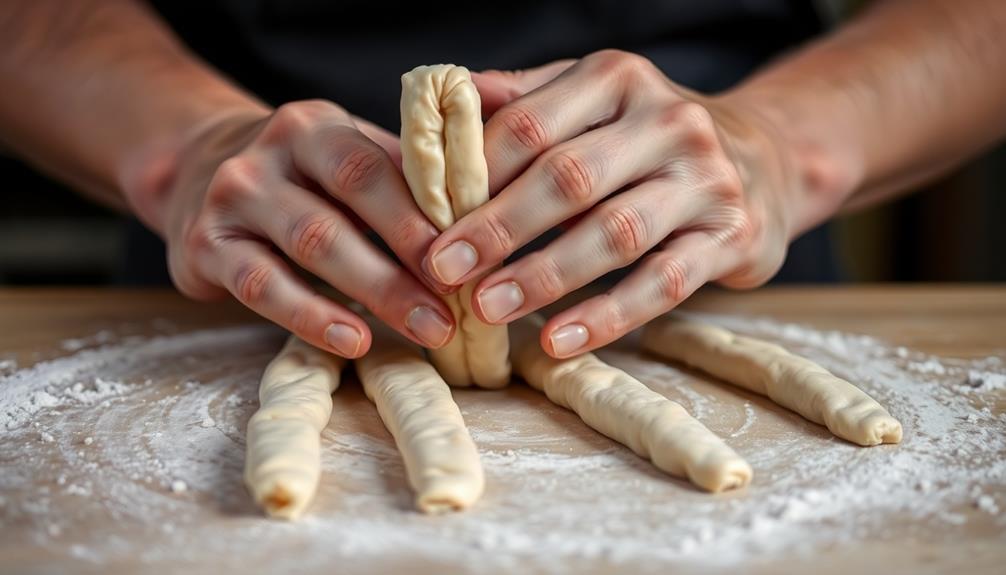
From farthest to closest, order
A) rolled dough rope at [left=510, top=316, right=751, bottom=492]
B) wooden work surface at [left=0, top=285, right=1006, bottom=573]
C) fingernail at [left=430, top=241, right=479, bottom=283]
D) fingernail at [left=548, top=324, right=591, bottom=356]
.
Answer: fingernail at [left=548, top=324, right=591, bottom=356] → fingernail at [left=430, top=241, right=479, bottom=283] → rolled dough rope at [left=510, top=316, right=751, bottom=492] → wooden work surface at [left=0, top=285, right=1006, bottom=573]

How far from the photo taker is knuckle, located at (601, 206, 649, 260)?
1.24m

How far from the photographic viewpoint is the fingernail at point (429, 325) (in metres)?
1.25

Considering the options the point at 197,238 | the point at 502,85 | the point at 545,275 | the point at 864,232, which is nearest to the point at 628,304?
the point at 545,275

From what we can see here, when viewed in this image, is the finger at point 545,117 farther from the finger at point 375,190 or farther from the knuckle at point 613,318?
the knuckle at point 613,318

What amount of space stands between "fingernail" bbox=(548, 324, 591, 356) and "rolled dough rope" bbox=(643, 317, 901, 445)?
0.27 meters

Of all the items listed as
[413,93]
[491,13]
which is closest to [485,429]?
[413,93]

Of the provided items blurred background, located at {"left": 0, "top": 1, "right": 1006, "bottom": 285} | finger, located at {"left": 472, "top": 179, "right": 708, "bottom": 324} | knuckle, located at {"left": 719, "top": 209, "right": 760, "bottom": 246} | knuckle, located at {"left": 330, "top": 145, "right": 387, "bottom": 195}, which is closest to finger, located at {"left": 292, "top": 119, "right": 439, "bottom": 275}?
knuckle, located at {"left": 330, "top": 145, "right": 387, "bottom": 195}

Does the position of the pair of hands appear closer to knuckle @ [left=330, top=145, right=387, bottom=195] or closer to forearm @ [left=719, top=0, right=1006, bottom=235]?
knuckle @ [left=330, top=145, right=387, bottom=195]

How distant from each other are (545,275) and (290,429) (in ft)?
1.21

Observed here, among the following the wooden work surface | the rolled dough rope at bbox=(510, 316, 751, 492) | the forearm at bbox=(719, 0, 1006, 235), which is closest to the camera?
the wooden work surface

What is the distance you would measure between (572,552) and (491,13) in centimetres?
133

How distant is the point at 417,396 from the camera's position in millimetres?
1256

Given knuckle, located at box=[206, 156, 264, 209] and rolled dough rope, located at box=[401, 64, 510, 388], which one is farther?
knuckle, located at box=[206, 156, 264, 209]

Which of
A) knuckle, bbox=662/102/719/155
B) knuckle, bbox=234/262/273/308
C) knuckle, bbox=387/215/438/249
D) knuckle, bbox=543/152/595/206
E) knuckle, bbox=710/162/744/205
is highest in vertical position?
knuckle, bbox=662/102/719/155
